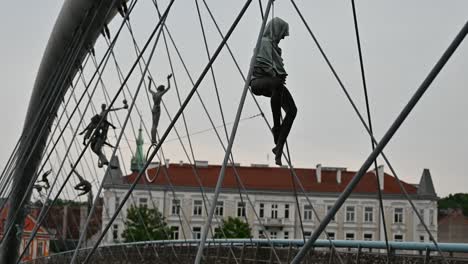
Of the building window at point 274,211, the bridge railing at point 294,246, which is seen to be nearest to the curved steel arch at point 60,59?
the bridge railing at point 294,246

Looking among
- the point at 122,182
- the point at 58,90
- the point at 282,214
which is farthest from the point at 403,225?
the point at 58,90

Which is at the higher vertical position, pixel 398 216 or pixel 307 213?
pixel 307 213

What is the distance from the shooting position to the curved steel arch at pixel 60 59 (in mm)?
17828

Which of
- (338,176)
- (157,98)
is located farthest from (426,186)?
(157,98)

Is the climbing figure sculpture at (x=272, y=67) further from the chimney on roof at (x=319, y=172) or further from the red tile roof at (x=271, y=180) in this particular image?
the chimney on roof at (x=319, y=172)

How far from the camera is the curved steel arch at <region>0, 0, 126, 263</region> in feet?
58.5

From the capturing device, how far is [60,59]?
20875 mm

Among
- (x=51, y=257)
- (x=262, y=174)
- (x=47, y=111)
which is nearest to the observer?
(x=47, y=111)

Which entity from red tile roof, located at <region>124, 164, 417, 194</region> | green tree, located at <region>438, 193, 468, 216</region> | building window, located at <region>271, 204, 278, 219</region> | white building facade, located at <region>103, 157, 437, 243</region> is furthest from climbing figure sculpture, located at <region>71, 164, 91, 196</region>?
green tree, located at <region>438, 193, 468, 216</region>

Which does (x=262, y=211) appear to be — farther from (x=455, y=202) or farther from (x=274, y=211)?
(x=455, y=202)

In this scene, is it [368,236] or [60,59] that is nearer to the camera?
[60,59]

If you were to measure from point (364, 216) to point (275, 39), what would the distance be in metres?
86.0

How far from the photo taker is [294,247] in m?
14.2

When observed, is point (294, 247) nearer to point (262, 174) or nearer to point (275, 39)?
point (275, 39)
